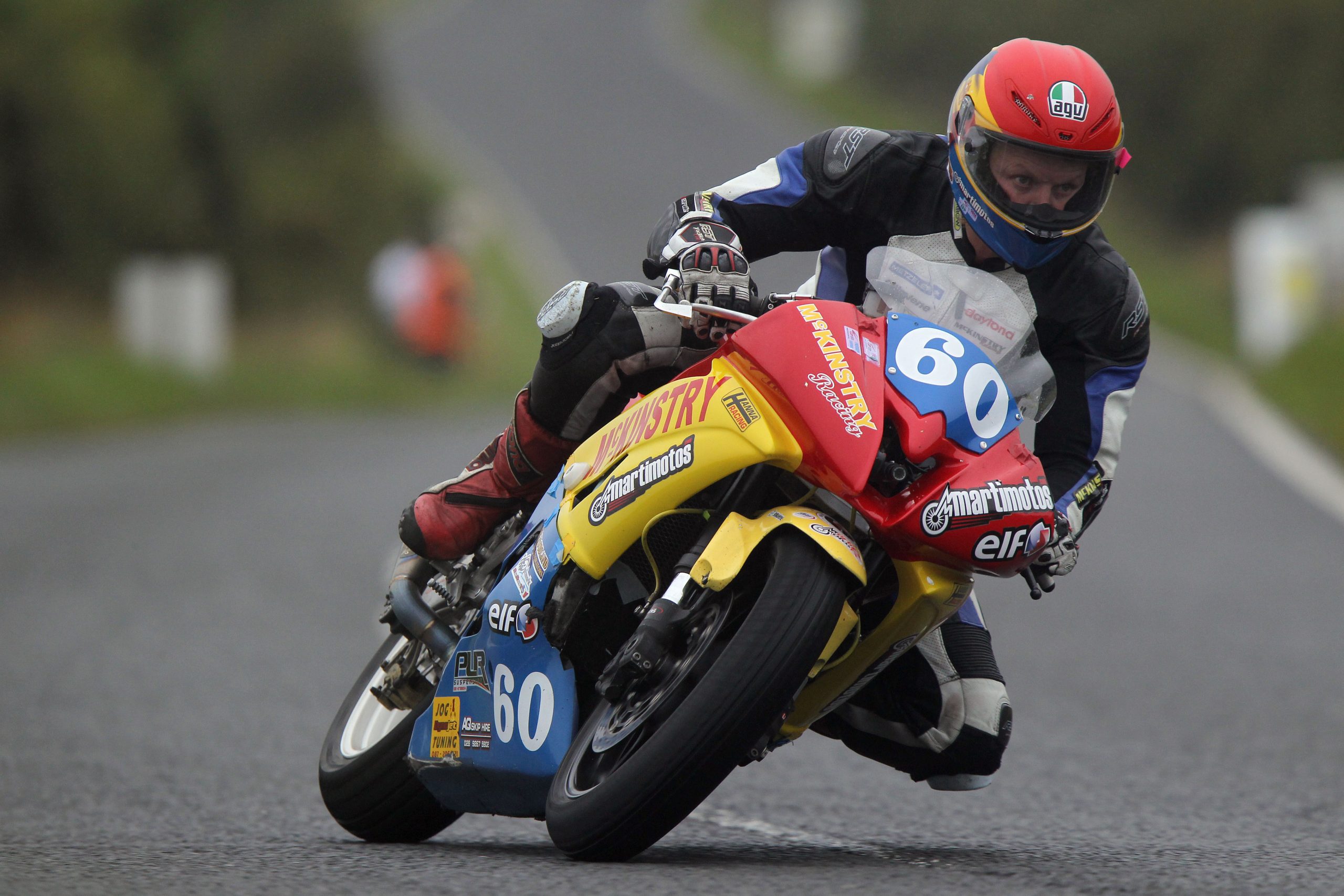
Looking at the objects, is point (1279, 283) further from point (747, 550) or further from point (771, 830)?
point (747, 550)

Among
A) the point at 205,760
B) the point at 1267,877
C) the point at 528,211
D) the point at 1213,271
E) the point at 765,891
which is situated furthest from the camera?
the point at 528,211

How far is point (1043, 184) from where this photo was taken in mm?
4094

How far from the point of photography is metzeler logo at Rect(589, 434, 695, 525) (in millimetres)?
3695

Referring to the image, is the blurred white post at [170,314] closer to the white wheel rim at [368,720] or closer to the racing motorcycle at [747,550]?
the white wheel rim at [368,720]

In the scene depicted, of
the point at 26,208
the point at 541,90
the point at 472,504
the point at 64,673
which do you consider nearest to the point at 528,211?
the point at 541,90

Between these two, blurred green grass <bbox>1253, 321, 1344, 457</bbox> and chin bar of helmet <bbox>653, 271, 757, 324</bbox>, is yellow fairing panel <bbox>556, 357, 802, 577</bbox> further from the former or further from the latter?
blurred green grass <bbox>1253, 321, 1344, 457</bbox>

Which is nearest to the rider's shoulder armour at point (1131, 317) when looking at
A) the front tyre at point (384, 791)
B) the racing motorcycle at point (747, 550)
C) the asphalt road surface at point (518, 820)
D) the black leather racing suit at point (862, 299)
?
the black leather racing suit at point (862, 299)

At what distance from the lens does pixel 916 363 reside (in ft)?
12.2

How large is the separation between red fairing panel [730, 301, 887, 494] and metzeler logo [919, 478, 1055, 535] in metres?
0.14

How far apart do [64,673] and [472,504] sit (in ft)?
10.0

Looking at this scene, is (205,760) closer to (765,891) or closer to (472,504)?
(472,504)

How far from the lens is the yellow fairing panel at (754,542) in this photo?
3512 mm

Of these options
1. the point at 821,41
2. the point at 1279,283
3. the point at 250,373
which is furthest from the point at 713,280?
the point at 821,41

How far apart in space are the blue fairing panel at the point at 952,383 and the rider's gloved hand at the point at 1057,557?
0.88 feet
